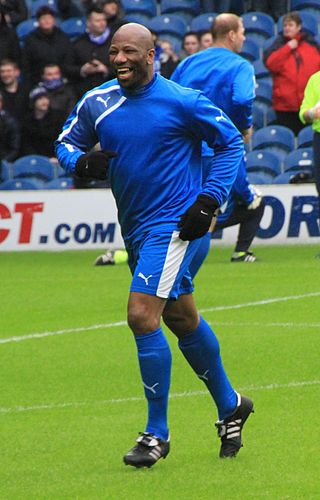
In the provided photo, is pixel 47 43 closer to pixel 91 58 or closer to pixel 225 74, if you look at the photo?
pixel 91 58

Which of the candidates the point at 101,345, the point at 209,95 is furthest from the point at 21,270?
the point at 101,345

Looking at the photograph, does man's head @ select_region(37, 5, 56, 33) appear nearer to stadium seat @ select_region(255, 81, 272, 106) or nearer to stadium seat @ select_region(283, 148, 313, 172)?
stadium seat @ select_region(255, 81, 272, 106)

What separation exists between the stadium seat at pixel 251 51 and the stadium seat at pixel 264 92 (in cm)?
76

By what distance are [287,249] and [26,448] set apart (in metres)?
10.8

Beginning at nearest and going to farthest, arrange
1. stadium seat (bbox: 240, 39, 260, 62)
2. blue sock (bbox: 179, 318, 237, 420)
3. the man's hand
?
blue sock (bbox: 179, 318, 237, 420) → the man's hand → stadium seat (bbox: 240, 39, 260, 62)

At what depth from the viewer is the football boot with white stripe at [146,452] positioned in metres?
6.25

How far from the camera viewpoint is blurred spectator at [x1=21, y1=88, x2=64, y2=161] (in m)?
19.3

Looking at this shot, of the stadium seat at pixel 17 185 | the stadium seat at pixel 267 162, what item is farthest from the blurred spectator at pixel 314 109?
the stadium seat at pixel 17 185

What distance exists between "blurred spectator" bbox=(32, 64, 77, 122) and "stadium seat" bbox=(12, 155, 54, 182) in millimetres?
731

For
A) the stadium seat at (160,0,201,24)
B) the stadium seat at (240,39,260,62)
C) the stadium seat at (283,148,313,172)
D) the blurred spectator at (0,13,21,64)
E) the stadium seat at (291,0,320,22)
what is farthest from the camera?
the stadium seat at (160,0,201,24)

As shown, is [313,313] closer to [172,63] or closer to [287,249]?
[287,249]

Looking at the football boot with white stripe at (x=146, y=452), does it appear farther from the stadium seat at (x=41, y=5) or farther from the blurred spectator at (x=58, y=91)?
the stadium seat at (x=41, y=5)

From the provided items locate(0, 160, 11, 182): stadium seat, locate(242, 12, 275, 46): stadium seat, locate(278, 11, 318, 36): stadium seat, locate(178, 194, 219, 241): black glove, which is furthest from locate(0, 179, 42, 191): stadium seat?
locate(178, 194, 219, 241): black glove

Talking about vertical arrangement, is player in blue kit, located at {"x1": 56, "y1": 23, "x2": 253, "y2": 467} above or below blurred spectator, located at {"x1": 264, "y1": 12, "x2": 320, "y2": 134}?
above
